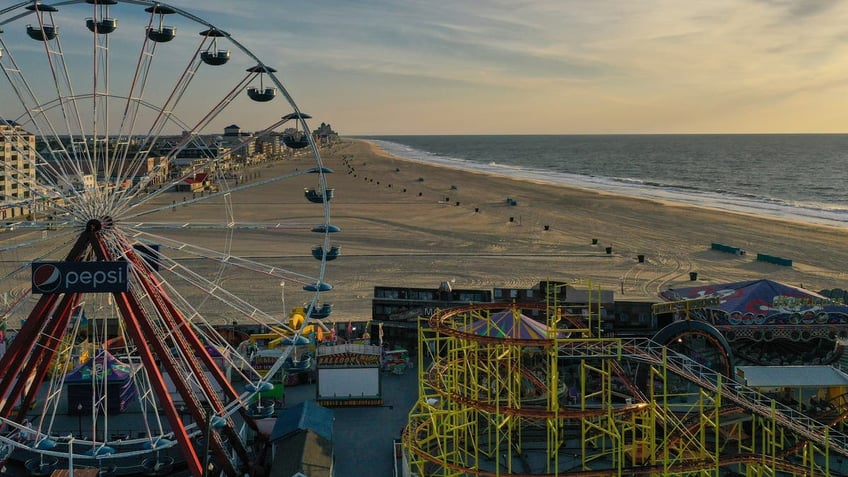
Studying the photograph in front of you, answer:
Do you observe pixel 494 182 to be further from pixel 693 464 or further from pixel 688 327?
pixel 693 464

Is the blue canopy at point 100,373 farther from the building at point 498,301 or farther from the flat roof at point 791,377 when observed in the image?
the flat roof at point 791,377

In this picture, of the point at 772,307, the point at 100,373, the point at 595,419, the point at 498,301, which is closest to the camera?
the point at 595,419

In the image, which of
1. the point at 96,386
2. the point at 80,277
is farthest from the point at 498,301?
the point at 80,277

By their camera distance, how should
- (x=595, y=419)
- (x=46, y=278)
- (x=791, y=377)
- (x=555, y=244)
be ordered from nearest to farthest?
(x=46, y=278) < (x=595, y=419) < (x=791, y=377) < (x=555, y=244)

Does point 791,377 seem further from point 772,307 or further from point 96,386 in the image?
point 96,386

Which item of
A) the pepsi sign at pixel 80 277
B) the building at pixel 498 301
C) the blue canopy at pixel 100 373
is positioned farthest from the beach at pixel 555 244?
the pepsi sign at pixel 80 277
